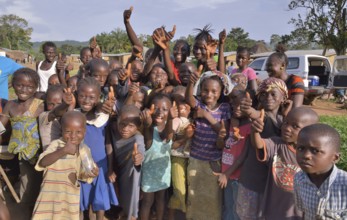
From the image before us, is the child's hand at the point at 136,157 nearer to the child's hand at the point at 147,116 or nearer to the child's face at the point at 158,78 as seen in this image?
the child's hand at the point at 147,116

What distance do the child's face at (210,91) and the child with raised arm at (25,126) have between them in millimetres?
1650

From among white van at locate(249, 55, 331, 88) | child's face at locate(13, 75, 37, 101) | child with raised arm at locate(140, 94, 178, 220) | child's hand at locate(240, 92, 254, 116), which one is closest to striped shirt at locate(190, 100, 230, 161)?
child with raised arm at locate(140, 94, 178, 220)

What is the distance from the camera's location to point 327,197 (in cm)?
169

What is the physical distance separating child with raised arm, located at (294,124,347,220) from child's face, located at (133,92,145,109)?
6.34 feet

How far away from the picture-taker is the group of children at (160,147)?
2.41 meters

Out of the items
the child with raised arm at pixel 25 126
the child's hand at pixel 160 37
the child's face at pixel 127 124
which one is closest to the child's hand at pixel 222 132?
the child's face at pixel 127 124

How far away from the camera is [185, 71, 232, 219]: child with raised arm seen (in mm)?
2865

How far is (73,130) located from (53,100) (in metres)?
0.70

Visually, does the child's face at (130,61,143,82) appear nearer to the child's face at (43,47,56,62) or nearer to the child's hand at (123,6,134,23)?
the child's hand at (123,6,134,23)

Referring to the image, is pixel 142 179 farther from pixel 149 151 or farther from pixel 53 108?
pixel 53 108

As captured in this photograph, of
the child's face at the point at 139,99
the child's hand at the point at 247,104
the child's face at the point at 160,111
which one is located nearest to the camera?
the child's hand at the point at 247,104

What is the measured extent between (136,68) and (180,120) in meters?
1.30

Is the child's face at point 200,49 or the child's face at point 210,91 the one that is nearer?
the child's face at point 210,91

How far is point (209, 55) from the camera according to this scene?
3.70 metres
